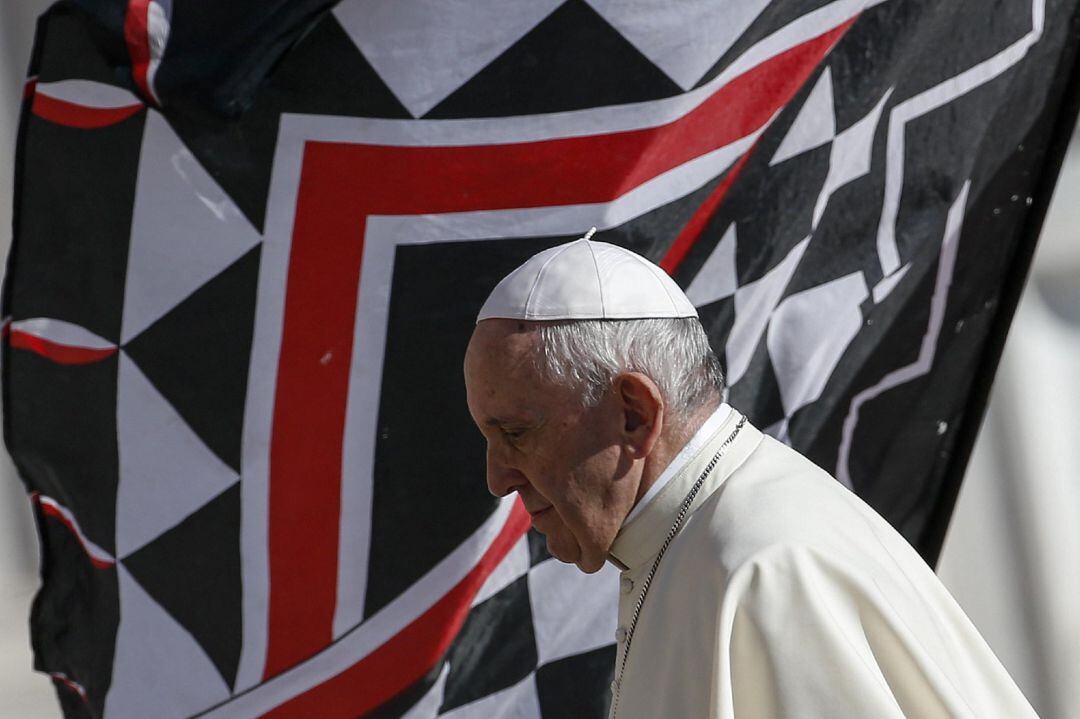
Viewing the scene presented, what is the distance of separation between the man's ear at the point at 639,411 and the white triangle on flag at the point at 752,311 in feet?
2.63

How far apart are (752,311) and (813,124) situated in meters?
0.32

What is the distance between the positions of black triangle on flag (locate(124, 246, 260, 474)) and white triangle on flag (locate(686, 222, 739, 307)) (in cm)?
67

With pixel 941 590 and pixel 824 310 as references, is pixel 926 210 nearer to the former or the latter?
pixel 824 310

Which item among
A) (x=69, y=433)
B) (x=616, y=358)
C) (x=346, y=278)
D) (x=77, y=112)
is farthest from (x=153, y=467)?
(x=616, y=358)

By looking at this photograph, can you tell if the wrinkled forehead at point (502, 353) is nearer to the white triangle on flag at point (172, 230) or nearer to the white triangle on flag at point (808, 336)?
the white triangle on flag at point (172, 230)

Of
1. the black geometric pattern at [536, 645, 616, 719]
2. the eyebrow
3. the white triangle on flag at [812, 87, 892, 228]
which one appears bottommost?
the black geometric pattern at [536, 645, 616, 719]

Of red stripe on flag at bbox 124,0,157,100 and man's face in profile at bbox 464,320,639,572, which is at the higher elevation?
red stripe on flag at bbox 124,0,157,100

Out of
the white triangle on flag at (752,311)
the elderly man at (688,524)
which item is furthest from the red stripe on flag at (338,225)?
the elderly man at (688,524)

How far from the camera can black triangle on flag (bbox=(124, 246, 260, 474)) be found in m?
2.12

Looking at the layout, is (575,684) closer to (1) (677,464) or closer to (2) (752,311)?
(2) (752,311)

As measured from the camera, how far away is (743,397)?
2295 millimetres

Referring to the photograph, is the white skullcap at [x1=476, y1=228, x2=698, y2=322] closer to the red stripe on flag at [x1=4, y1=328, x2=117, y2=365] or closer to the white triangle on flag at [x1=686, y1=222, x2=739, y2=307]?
the white triangle on flag at [x1=686, y1=222, x2=739, y2=307]

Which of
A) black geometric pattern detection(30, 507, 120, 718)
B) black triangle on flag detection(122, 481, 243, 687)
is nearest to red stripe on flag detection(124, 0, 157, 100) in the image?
black triangle on flag detection(122, 481, 243, 687)

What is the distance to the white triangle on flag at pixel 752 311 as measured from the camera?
222cm
